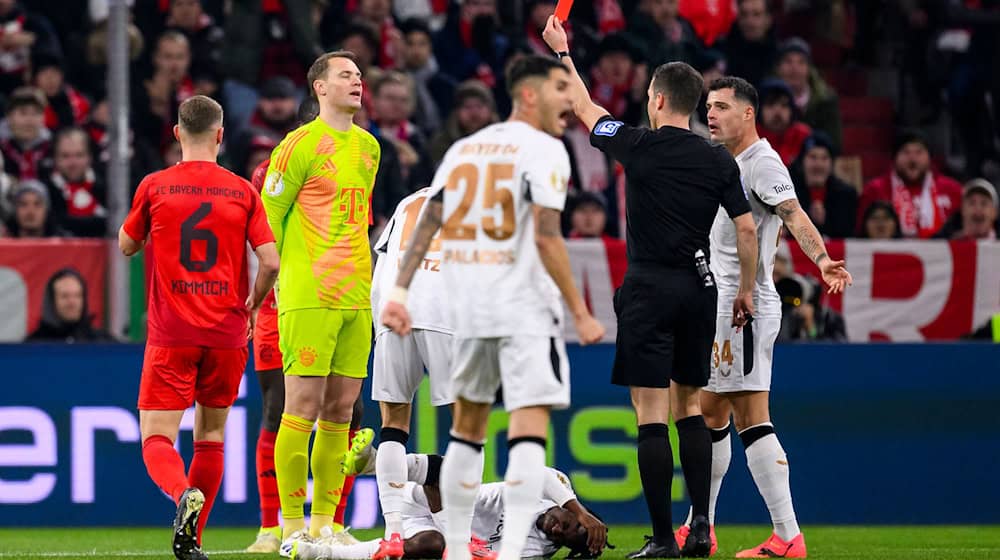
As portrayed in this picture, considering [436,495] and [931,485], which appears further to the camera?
[931,485]

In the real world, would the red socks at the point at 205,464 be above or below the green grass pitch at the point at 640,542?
above

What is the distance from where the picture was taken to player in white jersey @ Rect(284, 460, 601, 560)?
27.3ft

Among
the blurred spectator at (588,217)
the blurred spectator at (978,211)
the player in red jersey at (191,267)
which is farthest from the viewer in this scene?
the blurred spectator at (978,211)

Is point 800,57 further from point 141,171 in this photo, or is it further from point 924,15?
point 141,171

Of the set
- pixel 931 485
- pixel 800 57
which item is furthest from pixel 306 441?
pixel 800 57

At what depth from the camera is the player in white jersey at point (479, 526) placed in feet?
27.3

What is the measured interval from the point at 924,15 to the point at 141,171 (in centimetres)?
874

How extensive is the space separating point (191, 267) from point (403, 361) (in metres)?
1.15

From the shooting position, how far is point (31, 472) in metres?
11.4

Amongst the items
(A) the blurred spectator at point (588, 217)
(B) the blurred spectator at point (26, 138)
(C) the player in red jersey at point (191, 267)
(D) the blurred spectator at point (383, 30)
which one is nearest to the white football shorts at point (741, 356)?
(C) the player in red jersey at point (191, 267)

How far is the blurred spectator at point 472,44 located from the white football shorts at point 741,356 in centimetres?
792

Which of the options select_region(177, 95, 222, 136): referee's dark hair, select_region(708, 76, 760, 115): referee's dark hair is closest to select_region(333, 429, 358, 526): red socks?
select_region(177, 95, 222, 136): referee's dark hair

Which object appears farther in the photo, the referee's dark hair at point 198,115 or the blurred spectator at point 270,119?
the blurred spectator at point 270,119

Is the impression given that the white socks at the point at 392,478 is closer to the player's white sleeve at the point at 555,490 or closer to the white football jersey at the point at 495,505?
the white football jersey at the point at 495,505
